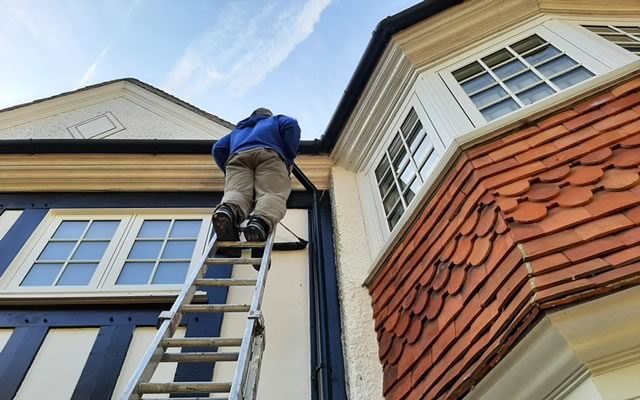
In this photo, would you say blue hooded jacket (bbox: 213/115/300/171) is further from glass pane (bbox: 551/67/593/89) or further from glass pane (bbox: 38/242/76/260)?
glass pane (bbox: 551/67/593/89)

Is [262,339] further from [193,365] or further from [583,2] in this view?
[583,2]

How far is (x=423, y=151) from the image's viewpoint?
4078 millimetres

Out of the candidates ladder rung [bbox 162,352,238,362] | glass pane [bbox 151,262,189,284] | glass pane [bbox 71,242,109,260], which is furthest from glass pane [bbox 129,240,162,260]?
ladder rung [bbox 162,352,238,362]

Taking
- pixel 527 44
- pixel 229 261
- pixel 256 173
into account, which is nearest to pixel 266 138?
pixel 256 173

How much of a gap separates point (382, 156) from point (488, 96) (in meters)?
1.30

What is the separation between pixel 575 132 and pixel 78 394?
379 cm

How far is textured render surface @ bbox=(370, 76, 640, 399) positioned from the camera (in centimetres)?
208

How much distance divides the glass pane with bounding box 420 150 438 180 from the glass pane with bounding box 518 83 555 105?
86 centimetres

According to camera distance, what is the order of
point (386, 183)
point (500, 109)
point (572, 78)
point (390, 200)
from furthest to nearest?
point (386, 183)
point (390, 200)
point (500, 109)
point (572, 78)

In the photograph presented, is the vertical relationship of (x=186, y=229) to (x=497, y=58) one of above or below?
below

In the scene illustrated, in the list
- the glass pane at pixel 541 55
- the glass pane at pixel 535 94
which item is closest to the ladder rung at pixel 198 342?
the glass pane at pixel 535 94

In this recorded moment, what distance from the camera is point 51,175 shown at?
17.4 feet

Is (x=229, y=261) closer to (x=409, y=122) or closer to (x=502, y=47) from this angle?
(x=409, y=122)

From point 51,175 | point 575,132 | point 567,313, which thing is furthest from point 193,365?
point 51,175
